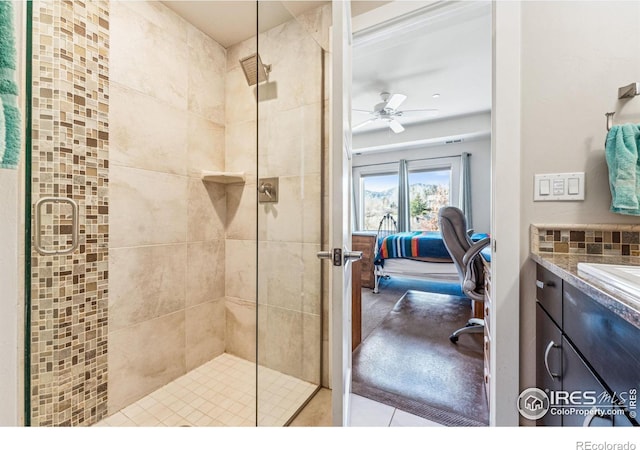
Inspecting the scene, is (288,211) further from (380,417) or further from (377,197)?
(377,197)

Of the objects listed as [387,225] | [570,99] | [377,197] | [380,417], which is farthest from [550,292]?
[377,197]

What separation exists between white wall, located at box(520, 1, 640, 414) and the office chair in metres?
1.22

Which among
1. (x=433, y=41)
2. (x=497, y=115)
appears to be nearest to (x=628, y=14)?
(x=497, y=115)

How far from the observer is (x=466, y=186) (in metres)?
5.17

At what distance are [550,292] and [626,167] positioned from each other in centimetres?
48

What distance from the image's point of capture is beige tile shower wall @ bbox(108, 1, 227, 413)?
1426 millimetres

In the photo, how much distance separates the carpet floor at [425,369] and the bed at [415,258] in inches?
31.7

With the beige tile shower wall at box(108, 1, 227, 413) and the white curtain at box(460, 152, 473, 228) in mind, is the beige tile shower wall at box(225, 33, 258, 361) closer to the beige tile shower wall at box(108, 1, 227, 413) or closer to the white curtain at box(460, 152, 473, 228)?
the beige tile shower wall at box(108, 1, 227, 413)

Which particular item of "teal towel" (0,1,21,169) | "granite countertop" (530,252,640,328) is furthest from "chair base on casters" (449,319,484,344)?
"teal towel" (0,1,21,169)

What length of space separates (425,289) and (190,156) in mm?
3647

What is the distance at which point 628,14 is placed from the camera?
94 centimetres

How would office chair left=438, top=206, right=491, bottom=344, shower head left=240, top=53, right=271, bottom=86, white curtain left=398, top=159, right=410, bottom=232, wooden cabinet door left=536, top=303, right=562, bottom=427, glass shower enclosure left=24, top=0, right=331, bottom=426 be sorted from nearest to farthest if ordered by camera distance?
wooden cabinet door left=536, top=303, right=562, bottom=427 → glass shower enclosure left=24, top=0, right=331, bottom=426 → shower head left=240, top=53, right=271, bottom=86 → office chair left=438, top=206, right=491, bottom=344 → white curtain left=398, top=159, right=410, bottom=232
